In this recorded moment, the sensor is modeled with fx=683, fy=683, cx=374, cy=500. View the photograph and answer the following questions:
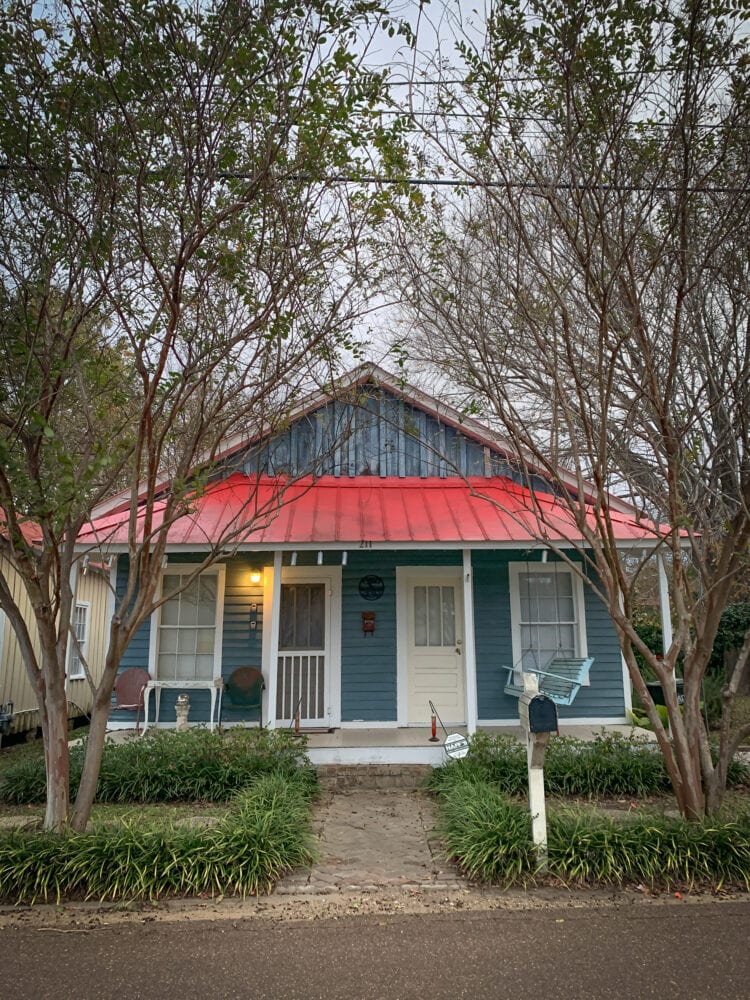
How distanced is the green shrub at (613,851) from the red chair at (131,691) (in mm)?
5233

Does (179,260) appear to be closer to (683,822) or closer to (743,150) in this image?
(743,150)

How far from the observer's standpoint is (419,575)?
9.88 meters

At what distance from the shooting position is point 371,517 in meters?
9.34

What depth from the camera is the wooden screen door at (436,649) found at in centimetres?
955

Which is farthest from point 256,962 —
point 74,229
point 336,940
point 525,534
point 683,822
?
point 525,534

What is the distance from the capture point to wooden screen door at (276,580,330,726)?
30.8 ft

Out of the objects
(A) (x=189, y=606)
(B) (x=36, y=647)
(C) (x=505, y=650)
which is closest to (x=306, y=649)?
(A) (x=189, y=606)

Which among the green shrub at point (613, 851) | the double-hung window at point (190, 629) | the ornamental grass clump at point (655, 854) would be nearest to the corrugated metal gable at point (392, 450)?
Result: the double-hung window at point (190, 629)

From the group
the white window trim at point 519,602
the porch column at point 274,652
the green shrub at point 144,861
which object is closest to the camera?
the green shrub at point 144,861

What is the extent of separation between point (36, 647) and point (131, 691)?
15.1 ft

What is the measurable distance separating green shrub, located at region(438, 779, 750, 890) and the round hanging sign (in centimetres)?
452

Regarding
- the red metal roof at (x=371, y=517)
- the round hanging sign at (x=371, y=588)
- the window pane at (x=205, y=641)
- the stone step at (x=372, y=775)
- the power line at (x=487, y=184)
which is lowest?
the stone step at (x=372, y=775)

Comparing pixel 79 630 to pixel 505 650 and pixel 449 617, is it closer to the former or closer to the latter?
pixel 449 617

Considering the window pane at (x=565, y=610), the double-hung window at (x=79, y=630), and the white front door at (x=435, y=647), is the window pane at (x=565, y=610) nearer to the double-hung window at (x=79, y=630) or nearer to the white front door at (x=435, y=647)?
the white front door at (x=435, y=647)
